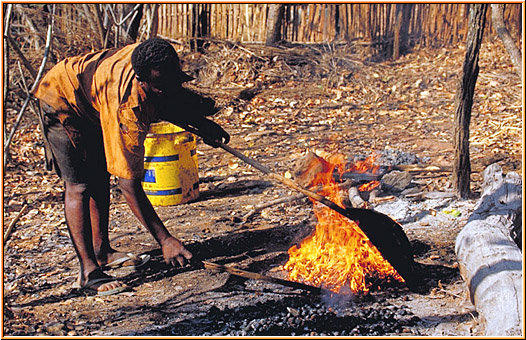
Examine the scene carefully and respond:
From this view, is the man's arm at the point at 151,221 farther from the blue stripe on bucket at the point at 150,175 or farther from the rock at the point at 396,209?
the rock at the point at 396,209

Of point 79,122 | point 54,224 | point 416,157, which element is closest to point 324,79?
point 416,157

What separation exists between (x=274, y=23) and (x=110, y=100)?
853 cm

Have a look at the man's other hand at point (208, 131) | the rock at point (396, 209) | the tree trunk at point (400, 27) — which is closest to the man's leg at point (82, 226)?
the man's other hand at point (208, 131)

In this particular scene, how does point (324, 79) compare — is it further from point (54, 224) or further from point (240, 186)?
point (54, 224)

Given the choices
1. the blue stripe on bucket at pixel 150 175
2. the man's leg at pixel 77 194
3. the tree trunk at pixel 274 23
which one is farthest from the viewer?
the tree trunk at pixel 274 23

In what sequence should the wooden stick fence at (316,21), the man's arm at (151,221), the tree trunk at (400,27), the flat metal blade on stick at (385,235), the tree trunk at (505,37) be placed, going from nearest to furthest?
the man's arm at (151,221) < the flat metal blade on stick at (385,235) < the tree trunk at (505,37) < the wooden stick fence at (316,21) < the tree trunk at (400,27)

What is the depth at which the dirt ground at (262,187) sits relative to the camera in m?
4.00

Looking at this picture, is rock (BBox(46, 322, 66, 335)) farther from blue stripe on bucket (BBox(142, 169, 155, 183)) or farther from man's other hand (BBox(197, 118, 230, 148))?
blue stripe on bucket (BBox(142, 169, 155, 183))

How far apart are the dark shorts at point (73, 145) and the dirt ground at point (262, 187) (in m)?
0.96

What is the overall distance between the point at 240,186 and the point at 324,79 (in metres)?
4.72

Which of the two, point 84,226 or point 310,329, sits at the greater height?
point 84,226

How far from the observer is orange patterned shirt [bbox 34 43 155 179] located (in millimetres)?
3650

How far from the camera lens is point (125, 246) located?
5.25 metres

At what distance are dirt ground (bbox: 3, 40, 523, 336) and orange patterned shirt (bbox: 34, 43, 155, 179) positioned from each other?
117 cm
